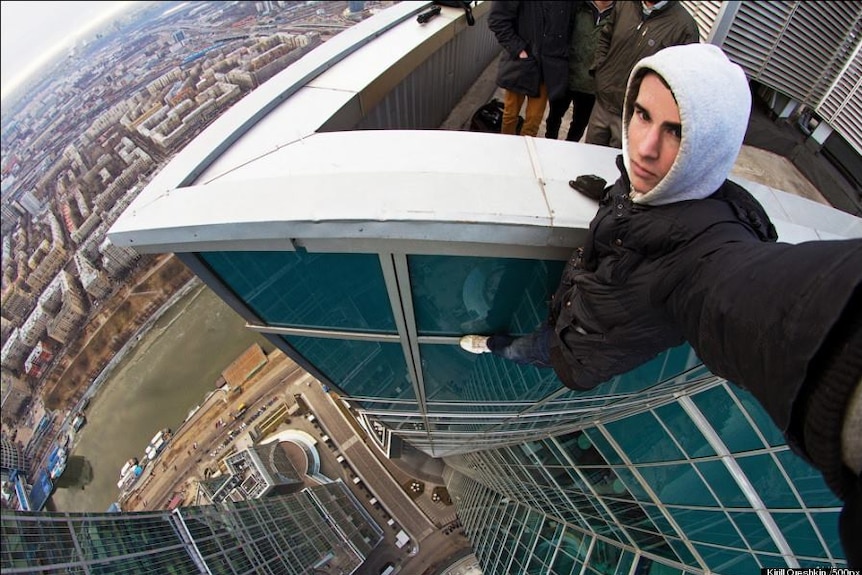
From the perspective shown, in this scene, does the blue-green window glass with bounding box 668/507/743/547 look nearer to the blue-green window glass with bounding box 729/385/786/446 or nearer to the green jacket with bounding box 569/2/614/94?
the blue-green window glass with bounding box 729/385/786/446

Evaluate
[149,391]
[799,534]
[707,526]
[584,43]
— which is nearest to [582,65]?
[584,43]

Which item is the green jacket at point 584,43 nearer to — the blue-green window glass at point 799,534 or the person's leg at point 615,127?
the person's leg at point 615,127

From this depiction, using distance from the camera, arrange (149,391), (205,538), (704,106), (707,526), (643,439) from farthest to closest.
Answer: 1. (149,391)
2. (205,538)
3. (643,439)
4. (707,526)
5. (704,106)

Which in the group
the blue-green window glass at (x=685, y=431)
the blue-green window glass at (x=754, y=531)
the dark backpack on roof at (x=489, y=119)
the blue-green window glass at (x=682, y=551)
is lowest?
the blue-green window glass at (x=682, y=551)

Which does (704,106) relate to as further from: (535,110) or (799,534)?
(799,534)

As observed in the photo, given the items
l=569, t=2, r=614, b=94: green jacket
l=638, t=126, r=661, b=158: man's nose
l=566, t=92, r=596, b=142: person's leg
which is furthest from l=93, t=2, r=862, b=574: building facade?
l=569, t=2, r=614, b=94: green jacket

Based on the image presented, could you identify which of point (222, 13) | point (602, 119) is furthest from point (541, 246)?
point (222, 13)

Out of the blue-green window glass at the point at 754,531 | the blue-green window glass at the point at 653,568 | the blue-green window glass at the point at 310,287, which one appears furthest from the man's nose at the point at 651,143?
the blue-green window glass at the point at 653,568
